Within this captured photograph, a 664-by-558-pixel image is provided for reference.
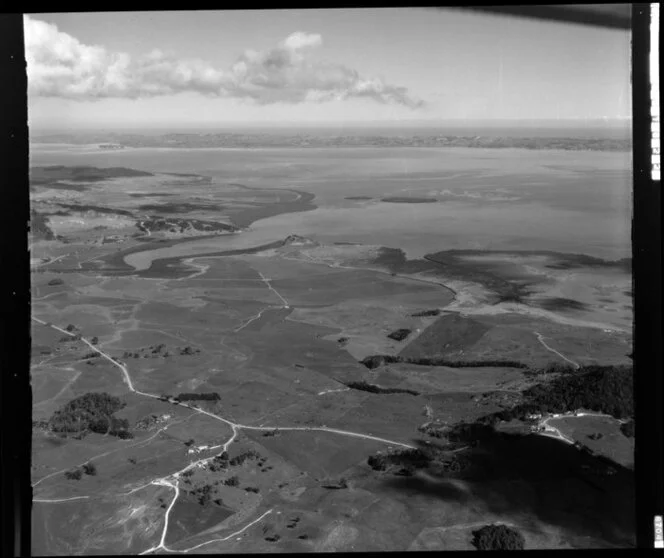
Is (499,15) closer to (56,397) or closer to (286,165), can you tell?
(286,165)

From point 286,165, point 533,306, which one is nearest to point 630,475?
point 533,306

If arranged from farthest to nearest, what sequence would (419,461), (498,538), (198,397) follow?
(198,397), (419,461), (498,538)

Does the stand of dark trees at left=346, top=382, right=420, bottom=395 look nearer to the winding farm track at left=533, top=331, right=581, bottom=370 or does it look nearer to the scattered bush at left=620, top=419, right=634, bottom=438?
the winding farm track at left=533, top=331, right=581, bottom=370

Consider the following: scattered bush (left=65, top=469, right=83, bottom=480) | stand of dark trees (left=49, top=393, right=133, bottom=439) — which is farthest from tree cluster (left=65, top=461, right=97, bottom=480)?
stand of dark trees (left=49, top=393, right=133, bottom=439)

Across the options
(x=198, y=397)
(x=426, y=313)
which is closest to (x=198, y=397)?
(x=198, y=397)

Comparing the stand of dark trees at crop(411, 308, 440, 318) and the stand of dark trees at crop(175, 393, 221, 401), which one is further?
the stand of dark trees at crop(411, 308, 440, 318)

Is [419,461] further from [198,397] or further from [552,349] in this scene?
[198,397]

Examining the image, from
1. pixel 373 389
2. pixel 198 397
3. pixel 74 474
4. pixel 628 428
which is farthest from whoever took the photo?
pixel 373 389
